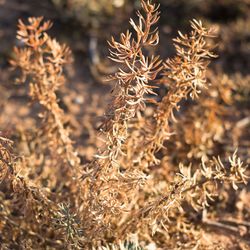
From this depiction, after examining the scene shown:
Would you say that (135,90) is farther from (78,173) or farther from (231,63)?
(231,63)

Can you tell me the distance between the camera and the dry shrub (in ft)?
5.87

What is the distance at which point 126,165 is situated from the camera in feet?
7.48

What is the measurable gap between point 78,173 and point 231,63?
196cm

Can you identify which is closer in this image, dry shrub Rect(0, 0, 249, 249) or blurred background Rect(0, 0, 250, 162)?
dry shrub Rect(0, 0, 249, 249)

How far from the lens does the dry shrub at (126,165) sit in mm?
1788

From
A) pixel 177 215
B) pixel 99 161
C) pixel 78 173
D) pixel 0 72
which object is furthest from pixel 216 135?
pixel 0 72

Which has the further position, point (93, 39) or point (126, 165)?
point (93, 39)

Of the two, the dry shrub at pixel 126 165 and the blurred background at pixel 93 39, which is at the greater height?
the blurred background at pixel 93 39

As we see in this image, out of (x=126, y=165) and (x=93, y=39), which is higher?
(x=93, y=39)

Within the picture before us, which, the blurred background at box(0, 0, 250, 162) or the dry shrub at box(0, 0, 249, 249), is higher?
the blurred background at box(0, 0, 250, 162)

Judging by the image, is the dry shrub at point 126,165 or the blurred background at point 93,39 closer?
the dry shrub at point 126,165

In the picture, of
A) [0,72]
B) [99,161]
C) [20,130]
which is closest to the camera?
[99,161]

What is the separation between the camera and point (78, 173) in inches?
91.5

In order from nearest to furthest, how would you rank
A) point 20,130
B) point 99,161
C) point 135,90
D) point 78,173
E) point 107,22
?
point 135,90
point 99,161
point 78,173
point 20,130
point 107,22
